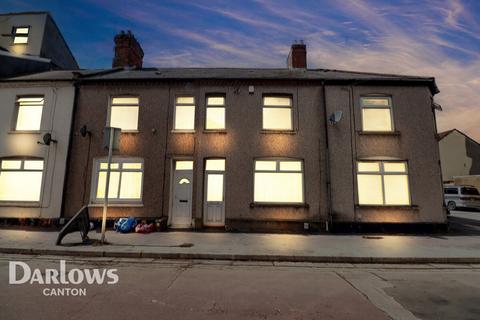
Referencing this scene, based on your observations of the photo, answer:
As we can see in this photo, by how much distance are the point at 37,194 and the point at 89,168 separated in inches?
97.7

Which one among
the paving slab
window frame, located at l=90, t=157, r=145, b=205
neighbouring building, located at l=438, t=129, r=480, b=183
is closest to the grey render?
window frame, located at l=90, t=157, r=145, b=205

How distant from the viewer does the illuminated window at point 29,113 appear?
11570 millimetres

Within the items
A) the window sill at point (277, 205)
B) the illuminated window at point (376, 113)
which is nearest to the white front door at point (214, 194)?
the window sill at point (277, 205)

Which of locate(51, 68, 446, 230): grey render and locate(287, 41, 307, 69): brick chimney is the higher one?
locate(287, 41, 307, 69): brick chimney

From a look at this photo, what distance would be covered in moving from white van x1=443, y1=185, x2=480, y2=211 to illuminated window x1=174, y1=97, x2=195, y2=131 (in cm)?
2304

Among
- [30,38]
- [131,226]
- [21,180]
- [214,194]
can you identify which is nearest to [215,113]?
[214,194]

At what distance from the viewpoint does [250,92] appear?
11484 mm

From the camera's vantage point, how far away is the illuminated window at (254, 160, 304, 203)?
1073 centimetres

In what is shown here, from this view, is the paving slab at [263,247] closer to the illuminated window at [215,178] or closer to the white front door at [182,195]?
the white front door at [182,195]

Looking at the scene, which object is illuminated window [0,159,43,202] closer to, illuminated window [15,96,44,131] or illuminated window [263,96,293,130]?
illuminated window [15,96,44,131]

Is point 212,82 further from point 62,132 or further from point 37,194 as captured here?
point 37,194

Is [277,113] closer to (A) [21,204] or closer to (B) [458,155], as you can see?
(A) [21,204]

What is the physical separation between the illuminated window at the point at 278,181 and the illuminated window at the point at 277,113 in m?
1.68

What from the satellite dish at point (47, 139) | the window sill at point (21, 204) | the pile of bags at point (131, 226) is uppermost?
the satellite dish at point (47, 139)
